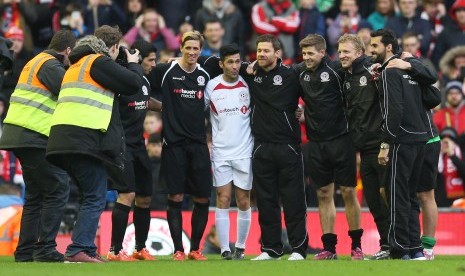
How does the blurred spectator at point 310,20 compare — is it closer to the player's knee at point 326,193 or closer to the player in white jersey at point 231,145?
the player in white jersey at point 231,145

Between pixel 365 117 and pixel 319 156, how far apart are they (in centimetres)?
74

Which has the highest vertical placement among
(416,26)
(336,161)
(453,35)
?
(416,26)

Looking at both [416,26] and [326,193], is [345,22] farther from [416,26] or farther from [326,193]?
[326,193]

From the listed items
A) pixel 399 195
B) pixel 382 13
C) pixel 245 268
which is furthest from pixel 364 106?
pixel 382 13

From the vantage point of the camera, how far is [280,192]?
594 inches

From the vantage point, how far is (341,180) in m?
14.9

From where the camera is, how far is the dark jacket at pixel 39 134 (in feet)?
45.0

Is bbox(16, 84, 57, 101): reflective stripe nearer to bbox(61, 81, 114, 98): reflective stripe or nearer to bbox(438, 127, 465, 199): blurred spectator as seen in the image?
bbox(61, 81, 114, 98): reflective stripe

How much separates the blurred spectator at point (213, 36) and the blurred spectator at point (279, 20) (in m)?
0.91

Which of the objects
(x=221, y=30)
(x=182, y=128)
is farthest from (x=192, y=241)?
(x=221, y=30)

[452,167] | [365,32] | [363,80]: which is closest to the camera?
[363,80]

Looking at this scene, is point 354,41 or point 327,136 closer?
point 354,41

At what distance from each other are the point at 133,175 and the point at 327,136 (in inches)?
90.6

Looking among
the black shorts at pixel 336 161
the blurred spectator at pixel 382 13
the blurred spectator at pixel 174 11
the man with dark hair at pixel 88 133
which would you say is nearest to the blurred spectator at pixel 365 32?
the blurred spectator at pixel 382 13
